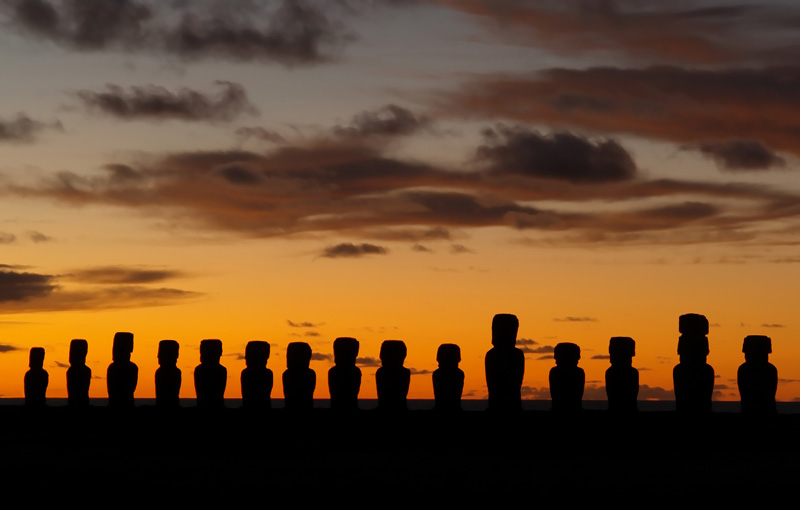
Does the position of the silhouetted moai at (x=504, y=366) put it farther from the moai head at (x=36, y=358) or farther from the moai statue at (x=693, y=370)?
the moai head at (x=36, y=358)

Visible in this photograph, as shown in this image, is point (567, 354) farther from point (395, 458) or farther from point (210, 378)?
point (210, 378)

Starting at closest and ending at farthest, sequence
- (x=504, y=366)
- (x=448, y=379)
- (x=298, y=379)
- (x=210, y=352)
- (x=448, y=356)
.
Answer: (x=504, y=366) < (x=448, y=379) < (x=448, y=356) < (x=298, y=379) < (x=210, y=352)

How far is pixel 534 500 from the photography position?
1384 centimetres

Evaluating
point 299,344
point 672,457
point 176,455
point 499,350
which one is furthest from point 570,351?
point 176,455

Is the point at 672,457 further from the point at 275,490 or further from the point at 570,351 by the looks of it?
the point at 275,490

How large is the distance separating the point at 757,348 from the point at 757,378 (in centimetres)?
46

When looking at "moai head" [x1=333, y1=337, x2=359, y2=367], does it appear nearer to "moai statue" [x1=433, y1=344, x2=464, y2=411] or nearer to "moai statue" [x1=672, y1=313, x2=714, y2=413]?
"moai statue" [x1=433, y1=344, x2=464, y2=411]

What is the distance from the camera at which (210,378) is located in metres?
23.8

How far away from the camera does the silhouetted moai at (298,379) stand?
22188mm

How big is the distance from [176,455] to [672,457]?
7.05 meters

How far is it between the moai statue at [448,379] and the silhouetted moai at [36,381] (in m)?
10.5

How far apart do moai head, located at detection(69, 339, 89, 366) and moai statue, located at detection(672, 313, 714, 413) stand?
12.3m

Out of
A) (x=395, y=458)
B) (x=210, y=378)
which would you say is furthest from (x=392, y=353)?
(x=210, y=378)

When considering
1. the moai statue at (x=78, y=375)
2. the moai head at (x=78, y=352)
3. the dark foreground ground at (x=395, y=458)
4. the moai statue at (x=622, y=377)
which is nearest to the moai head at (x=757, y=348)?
the dark foreground ground at (x=395, y=458)
